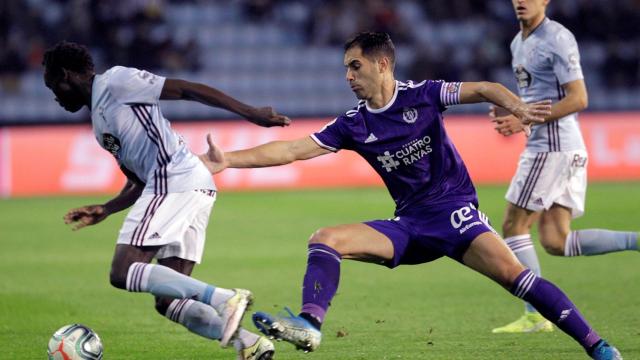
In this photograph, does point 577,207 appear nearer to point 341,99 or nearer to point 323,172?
point 323,172

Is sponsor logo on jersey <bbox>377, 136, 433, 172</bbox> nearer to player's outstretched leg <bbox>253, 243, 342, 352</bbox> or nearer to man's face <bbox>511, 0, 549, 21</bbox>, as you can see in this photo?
player's outstretched leg <bbox>253, 243, 342, 352</bbox>

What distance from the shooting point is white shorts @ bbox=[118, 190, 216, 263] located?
248 inches

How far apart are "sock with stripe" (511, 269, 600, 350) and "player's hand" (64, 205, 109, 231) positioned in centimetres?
239

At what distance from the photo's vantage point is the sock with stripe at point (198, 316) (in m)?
6.58

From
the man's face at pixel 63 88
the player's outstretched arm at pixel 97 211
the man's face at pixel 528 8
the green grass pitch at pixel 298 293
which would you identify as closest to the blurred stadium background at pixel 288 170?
the green grass pitch at pixel 298 293

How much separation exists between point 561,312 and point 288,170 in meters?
14.6

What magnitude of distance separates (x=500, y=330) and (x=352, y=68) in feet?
8.38

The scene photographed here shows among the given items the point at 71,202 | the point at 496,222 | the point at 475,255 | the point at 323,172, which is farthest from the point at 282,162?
the point at 323,172

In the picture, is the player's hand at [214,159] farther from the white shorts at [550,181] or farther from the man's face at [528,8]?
the man's face at [528,8]

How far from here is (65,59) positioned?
641 centimetres

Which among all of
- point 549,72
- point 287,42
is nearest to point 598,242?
point 549,72

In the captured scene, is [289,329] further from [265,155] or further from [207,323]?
[265,155]

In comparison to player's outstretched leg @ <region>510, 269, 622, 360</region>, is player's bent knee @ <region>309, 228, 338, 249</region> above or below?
above

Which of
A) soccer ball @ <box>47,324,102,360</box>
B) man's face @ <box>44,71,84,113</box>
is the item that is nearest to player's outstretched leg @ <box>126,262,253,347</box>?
soccer ball @ <box>47,324,102,360</box>
